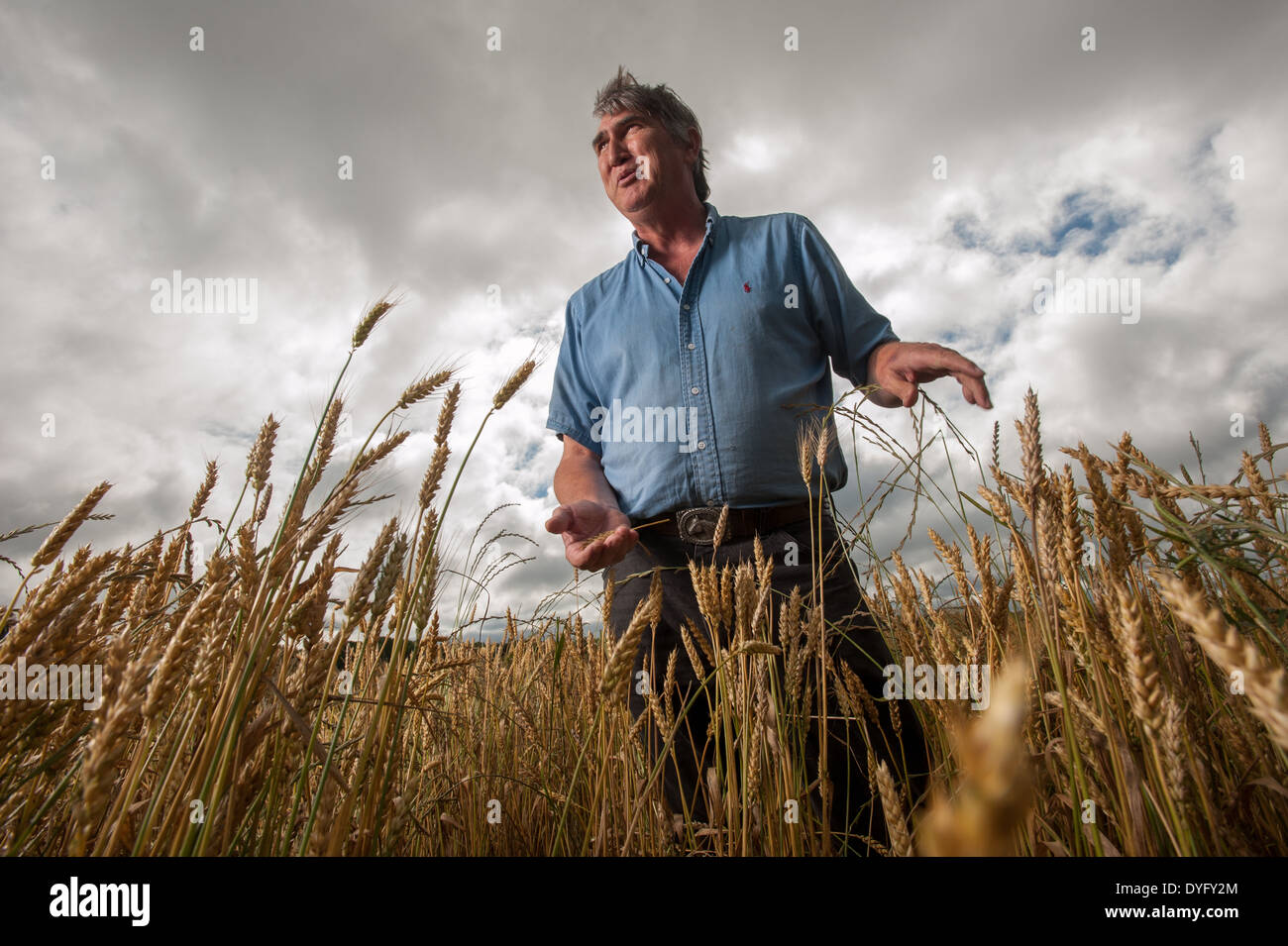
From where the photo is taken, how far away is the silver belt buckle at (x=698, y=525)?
7.79ft

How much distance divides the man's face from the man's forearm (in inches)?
48.2

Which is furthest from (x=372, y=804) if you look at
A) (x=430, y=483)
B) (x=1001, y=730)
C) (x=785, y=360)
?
(x=785, y=360)

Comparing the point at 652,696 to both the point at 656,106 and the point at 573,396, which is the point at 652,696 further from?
the point at 656,106

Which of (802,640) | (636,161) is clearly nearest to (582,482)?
(802,640)

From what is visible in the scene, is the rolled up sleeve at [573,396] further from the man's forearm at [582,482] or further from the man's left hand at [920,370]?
the man's left hand at [920,370]

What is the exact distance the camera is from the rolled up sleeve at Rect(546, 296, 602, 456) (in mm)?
3117

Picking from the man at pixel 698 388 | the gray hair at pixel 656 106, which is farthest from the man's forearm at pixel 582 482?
the gray hair at pixel 656 106

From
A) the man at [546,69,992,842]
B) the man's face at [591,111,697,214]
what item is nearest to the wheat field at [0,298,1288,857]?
the man at [546,69,992,842]

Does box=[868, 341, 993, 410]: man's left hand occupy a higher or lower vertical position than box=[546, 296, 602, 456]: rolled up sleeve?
lower

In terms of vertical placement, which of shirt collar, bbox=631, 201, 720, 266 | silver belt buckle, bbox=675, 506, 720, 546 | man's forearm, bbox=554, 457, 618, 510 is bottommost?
silver belt buckle, bbox=675, 506, 720, 546

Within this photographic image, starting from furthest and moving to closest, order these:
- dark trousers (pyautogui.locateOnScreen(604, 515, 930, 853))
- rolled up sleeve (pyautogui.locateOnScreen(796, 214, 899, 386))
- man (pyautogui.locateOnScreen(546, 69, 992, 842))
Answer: rolled up sleeve (pyautogui.locateOnScreen(796, 214, 899, 386)) → man (pyautogui.locateOnScreen(546, 69, 992, 842)) → dark trousers (pyautogui.locateOnScreen(604, 515, 930, 853))

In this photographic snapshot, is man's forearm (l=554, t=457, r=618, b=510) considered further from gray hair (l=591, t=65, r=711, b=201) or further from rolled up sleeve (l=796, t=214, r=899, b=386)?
gray hair (l=591, t=65, r=711, b=201)

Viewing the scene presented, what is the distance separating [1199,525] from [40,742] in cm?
201

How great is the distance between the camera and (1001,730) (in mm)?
208
